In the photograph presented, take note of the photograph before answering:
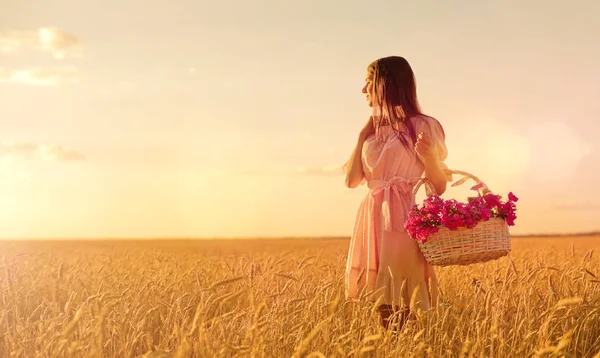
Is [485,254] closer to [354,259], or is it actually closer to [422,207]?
[422,207]

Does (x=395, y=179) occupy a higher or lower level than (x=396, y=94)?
lower

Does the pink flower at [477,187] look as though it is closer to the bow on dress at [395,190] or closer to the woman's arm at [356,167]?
the bow on dress at [395,190]

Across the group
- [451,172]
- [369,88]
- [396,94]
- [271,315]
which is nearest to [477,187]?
[451,172]

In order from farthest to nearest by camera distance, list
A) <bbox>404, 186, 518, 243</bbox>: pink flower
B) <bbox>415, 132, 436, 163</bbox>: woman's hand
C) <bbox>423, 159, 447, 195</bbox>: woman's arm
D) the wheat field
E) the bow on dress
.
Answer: the bow on dress, <bbox>423, 159, 447, 195</bbox>: woman's arm, <bbox>415, 132, 436, 163</bbox>: woman's hand, <bbox>404, 186, 518, 243</bbox>: pink flower, the wheat field

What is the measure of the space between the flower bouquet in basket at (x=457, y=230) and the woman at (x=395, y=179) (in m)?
0.30

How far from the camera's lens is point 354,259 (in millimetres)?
4648

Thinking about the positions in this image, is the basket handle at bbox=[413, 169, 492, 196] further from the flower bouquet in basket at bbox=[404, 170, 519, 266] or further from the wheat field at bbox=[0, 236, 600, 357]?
the wheat field at bbox=[0, 236, 600, 357]

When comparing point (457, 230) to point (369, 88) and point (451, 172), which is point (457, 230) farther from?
point (369, 88)

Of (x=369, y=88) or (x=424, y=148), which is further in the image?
(x=369, y=88)

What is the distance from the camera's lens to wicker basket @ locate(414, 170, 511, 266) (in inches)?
158

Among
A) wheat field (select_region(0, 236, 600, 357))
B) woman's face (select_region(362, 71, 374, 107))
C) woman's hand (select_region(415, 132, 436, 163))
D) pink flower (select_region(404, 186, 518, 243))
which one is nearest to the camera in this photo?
wheat field (select_region(0, 236, 600, 357))

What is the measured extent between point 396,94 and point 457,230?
3.48 ft

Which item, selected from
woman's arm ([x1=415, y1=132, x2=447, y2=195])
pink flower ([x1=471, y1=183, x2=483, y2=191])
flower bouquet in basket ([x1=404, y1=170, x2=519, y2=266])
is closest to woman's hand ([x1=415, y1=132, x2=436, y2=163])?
woman's arm ([x1=415, y1=132, x2=447, y2=195])

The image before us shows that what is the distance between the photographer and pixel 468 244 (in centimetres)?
403
